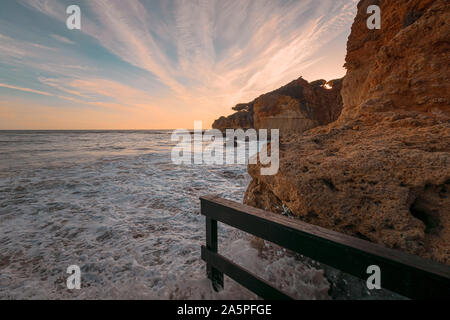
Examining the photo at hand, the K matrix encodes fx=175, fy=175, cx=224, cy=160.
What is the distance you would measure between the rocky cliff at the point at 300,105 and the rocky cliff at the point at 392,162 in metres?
31.2

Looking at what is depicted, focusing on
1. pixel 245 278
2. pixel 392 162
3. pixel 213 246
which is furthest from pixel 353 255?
pixel 392 162

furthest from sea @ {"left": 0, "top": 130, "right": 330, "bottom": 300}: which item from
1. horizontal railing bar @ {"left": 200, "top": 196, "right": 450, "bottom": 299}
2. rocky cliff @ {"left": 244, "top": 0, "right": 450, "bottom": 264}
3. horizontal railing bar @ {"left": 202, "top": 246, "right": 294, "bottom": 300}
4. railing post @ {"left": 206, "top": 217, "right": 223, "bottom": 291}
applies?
horizontal railing bar @ {"left": 200, "top": 196, "right": 450, "bottom": 299}

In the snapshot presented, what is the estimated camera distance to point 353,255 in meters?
1.07

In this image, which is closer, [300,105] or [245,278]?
[245,278]

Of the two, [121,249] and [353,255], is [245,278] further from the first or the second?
[121,249]

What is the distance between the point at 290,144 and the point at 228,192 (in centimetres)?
299

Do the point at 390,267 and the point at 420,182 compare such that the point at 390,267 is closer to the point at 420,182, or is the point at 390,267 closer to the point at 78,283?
the point at 420,182

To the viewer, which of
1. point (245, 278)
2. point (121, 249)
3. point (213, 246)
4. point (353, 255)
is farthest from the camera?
point (121, 249)

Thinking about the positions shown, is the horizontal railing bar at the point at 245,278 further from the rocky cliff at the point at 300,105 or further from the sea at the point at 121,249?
the rocky cliff at the point at 300,105

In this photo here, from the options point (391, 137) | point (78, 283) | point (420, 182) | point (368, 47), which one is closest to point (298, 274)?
point (420, 182)

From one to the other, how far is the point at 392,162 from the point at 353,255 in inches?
60.5

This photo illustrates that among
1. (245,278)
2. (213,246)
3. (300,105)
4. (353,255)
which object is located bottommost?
(245,278)

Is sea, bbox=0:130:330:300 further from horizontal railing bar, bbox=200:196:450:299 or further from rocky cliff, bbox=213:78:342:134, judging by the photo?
rocky cliff, bbox=213:78:342:134

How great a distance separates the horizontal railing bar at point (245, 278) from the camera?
1412mm
